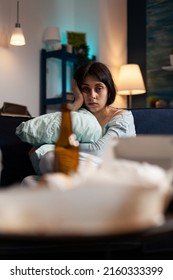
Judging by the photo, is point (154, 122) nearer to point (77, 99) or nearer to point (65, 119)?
point (77, 99)

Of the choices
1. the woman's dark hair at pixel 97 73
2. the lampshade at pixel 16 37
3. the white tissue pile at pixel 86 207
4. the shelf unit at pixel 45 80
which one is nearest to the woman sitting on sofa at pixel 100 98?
the woman's dark hair at pixel 97 73

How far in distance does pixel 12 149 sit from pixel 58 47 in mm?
2601

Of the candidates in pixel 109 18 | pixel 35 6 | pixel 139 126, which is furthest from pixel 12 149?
pixel 109 18

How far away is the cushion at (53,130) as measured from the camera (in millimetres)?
1973

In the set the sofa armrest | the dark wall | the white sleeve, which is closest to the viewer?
the white sleeve

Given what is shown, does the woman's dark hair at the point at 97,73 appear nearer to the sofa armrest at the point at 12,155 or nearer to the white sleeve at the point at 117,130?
the white sleeve at the point at 117,130

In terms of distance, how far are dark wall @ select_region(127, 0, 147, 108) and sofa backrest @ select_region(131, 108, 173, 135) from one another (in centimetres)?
→ 288

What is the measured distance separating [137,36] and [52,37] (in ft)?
4.00

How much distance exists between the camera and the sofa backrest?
2.20 m

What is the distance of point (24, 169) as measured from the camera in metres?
2.17

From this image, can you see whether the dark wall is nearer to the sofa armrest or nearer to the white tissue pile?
the sofa armrest

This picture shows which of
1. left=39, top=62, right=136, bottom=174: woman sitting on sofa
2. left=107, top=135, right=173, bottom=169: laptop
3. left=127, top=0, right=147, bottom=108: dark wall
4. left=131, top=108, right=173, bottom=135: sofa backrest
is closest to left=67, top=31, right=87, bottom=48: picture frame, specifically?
left=127, top=0, right=147, bottom=108: dark wall

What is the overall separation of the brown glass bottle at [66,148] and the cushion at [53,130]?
40.0 inches
